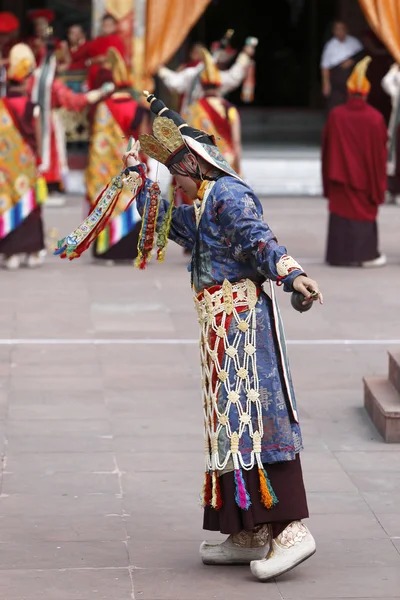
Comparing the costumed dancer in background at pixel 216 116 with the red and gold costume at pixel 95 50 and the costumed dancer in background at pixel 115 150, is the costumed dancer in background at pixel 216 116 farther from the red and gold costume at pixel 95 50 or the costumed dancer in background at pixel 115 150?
the red and gold costume at pixel 95 50

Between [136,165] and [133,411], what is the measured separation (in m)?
2.28

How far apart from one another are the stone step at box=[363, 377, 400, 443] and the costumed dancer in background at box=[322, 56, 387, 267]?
4.66m

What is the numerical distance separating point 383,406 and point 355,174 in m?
5.39

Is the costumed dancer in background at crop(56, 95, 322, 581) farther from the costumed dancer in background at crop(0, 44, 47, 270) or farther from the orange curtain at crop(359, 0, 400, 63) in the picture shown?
the orange curtain at crop(359, 0, 400, 63)

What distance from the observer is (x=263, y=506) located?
4.65 m

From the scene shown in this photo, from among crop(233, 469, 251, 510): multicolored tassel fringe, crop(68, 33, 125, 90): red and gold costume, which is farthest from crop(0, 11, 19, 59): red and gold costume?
crop(233, 469, 251, 510): multicolored tassel fringe

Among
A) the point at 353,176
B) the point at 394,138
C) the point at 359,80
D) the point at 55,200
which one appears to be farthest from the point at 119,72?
the point at 394,138

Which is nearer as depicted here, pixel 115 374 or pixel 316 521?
pixel 316 521

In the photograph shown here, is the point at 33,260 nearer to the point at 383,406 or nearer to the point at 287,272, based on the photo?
the point at 383,406

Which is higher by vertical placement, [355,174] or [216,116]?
[216,116]

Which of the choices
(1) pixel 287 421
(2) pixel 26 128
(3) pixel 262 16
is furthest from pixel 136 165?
(3) pixel 262 16

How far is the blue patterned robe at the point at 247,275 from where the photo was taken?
464 cm

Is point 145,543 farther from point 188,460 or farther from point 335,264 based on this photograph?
point 335,264

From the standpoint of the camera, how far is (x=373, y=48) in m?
19.4
